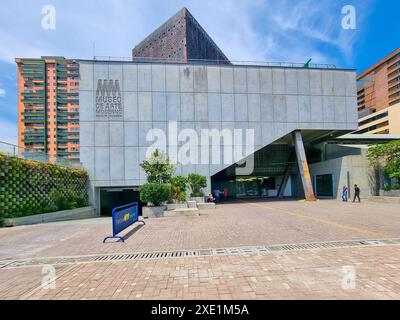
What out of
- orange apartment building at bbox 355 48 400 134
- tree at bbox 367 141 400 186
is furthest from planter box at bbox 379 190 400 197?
orange apartment building at bbox 355 48 400 134

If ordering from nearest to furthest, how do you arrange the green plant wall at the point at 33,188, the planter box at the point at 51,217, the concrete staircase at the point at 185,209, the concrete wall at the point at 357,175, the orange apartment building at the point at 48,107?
the planter box at the point at 51,217 < the green plant wall at the point at 33,188 < the concrete staircase at the point at 185,209 < the concrete wall at the point at 357,175 < the orange apartment building at the point at 48,107

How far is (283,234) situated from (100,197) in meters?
18.3

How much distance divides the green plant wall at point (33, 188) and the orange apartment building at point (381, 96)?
8274cm

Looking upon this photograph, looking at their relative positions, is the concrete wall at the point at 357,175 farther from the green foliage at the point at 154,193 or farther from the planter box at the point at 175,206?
the green foliage at the point at 154,193

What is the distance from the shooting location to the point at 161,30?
7219 centimetres

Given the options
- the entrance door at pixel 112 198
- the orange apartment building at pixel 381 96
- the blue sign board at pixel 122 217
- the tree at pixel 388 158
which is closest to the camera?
the blue sign board at pixel 122 217

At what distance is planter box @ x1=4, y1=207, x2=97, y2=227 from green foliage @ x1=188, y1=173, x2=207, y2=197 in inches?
348

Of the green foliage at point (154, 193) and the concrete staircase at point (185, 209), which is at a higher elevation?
the green foliage at point (154, 193)

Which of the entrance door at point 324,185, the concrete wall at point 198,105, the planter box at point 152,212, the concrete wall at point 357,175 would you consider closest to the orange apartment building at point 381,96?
the entrance door at point 324,185

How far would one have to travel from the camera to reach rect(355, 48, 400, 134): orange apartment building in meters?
68.6

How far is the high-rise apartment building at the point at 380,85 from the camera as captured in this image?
249 feet

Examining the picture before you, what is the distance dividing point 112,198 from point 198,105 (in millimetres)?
13364

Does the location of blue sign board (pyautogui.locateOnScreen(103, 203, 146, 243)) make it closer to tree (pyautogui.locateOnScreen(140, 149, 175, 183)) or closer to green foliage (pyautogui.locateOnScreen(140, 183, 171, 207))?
green foliage (pyautogui.locateOnScreen(140, 183, 171, 207))
